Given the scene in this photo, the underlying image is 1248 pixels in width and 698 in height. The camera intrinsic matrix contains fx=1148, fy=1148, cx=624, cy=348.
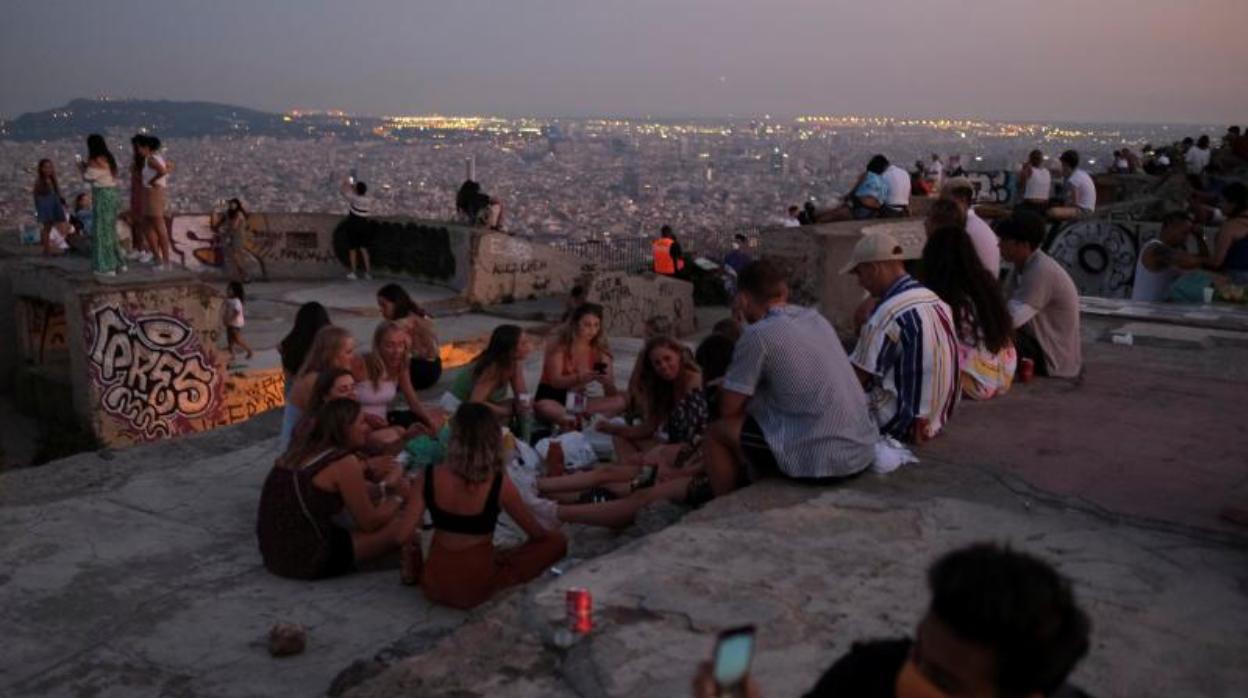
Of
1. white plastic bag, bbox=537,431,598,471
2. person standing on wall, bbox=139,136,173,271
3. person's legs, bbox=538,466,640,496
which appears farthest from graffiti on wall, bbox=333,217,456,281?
person's legs, bbox=538,466,640,496

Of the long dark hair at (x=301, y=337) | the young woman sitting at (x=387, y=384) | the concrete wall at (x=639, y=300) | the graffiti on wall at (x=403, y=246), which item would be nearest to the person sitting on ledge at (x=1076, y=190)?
the concrete wall at (x=639, y=300)

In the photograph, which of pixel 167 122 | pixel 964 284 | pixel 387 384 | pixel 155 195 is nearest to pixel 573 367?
pixel 387 384

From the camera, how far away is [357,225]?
880 inches

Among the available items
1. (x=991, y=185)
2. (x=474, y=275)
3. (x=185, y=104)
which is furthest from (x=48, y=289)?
(x=185, y=104)

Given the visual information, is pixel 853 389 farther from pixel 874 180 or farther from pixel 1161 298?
pixel 874 180

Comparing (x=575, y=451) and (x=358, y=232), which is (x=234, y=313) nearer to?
(x=358, y=232)

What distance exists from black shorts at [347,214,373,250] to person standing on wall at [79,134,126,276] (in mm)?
7361

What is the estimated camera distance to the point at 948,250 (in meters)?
7.21

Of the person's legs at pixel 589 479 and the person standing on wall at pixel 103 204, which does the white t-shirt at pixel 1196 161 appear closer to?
the person standing on wall at pixel 103 204

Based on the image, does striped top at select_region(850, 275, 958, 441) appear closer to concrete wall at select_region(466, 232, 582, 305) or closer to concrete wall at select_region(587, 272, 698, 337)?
concrete wall at select_region(587, 272, 698, 337)

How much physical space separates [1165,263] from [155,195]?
12.7 meters

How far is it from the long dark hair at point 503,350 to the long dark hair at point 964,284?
2.97 meters

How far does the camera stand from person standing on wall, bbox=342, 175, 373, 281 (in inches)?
874

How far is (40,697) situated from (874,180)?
1386cm
